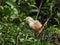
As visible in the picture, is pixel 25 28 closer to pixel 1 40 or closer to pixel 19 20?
pixel 19 20

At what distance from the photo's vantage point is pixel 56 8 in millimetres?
5445

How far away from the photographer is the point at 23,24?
473 cm

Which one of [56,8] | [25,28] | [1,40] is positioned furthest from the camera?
[56,8]

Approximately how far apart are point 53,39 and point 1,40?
1.06m

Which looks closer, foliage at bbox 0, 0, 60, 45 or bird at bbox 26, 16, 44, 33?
foliage at bbox 0, 0, 60, 45

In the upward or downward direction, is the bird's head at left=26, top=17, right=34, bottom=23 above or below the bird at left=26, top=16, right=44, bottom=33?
above

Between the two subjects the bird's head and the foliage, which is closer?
the foliage

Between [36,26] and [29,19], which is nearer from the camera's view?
[36,26]

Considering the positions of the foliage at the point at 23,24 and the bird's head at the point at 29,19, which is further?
the bird's head at the point at 29,19

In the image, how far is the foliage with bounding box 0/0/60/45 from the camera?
4273 mm

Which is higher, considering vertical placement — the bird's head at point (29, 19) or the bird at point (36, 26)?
the bird's head at point (29, 19)

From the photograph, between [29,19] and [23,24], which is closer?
[23,24]

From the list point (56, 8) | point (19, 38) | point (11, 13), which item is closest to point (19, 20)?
point (11, 13)

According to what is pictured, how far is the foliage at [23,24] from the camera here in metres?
4.27
